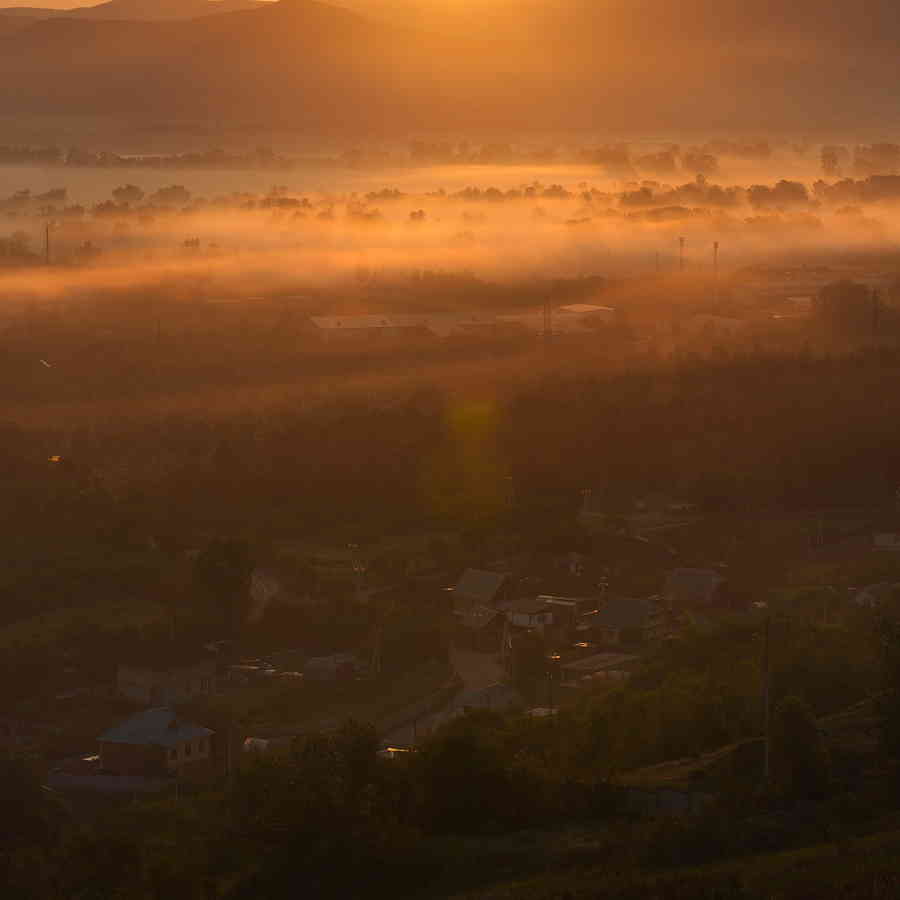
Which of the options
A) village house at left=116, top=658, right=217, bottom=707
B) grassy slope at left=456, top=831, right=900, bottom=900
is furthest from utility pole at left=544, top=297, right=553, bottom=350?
grassy slope at left=456, top=831, right=900, bottom=900

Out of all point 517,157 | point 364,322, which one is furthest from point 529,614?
point 517,157

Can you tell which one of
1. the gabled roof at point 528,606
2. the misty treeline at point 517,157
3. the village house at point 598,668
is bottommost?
the village house at point 598,668

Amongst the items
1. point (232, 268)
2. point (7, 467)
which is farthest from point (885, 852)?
point (232, 268)

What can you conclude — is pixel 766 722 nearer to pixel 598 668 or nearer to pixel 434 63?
pixel 598 668

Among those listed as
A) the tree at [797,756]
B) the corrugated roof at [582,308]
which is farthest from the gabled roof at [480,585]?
the corrugated roof at [582,308]

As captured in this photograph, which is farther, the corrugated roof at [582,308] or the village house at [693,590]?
the corrugated roof at [582,308]

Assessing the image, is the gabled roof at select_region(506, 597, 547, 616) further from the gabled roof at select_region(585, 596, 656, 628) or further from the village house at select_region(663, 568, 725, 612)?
the village house at select_region(663, 568, 725, 612)

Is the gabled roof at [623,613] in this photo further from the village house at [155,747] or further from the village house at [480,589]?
the village house at [155,747]
